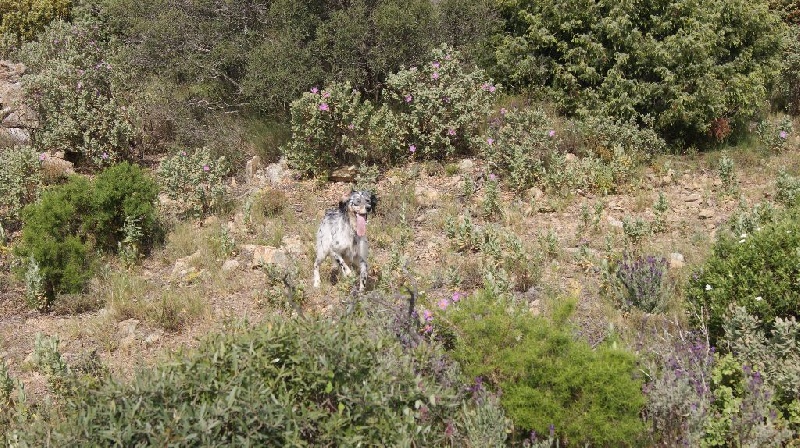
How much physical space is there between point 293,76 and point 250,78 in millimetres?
652

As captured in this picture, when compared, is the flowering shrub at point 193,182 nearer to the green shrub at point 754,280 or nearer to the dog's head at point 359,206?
the dog's head at point 359,206

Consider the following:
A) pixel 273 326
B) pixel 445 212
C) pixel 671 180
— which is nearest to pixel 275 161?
pixel 445 212

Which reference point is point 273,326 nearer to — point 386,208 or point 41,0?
point 386,208

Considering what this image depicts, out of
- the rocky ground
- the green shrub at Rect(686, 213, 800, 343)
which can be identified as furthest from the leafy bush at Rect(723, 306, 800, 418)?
the rocky ground

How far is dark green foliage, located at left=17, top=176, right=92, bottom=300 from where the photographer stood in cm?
646

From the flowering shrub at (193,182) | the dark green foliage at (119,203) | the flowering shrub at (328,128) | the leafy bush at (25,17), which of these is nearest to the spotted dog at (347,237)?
the dark green foliage at (119,203)

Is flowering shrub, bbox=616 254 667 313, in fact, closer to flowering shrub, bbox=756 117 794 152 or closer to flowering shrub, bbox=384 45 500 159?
flowering shrub, bbox=384 45 500 159

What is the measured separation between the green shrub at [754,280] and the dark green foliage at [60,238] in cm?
531

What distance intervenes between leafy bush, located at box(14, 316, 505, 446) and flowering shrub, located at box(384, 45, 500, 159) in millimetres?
5522

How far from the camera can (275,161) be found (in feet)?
32.0

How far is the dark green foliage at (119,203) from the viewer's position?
23.5 feet

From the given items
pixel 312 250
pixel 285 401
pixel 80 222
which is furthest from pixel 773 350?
pixel 80 222

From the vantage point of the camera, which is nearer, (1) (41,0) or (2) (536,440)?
(2) (536,440)

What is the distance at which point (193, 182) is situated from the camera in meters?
8.23
